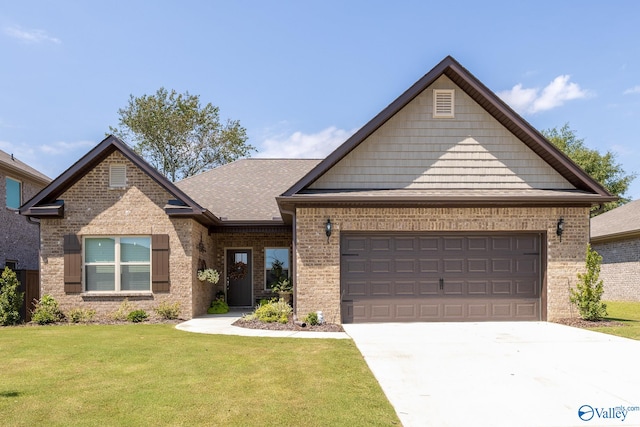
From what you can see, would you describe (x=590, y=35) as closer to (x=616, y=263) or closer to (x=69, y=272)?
→ (x=616, y=263)

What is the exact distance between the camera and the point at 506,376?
23.0ft

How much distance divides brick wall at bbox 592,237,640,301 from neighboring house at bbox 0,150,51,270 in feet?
84.2

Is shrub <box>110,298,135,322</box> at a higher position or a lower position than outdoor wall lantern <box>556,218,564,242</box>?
lower

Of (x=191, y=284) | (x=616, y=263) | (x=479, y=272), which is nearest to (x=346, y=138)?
(x=479, y=272)

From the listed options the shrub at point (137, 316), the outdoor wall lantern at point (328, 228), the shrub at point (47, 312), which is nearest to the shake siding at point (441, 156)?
the outdoor wall lantern at point (328, 228)

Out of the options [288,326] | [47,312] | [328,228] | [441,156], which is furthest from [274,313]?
[47,312]

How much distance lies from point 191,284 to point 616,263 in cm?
2048

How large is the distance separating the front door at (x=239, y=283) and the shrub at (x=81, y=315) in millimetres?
5033

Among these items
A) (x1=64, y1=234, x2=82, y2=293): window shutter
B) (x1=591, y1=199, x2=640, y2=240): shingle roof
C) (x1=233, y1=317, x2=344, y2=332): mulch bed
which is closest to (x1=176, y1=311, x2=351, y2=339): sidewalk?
(x1=233, y1=317, x2=344, y2=332): mulch bed

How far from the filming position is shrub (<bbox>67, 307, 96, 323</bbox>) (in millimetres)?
13523

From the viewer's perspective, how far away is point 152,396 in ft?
19.6

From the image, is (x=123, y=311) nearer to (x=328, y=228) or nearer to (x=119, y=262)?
(x=119, y=262)

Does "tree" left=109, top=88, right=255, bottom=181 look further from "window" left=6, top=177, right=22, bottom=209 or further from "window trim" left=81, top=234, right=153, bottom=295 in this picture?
"window trim" left=81, top=234, right=153, bottom=295

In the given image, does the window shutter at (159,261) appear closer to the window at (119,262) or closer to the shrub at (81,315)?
the window at (119,262)
